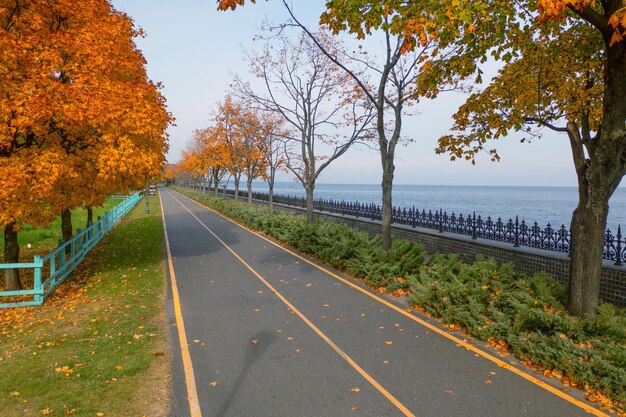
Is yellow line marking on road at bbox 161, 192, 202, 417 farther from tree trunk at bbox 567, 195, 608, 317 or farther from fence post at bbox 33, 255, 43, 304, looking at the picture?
tree trunk at bbox 567, 195, 608, 317

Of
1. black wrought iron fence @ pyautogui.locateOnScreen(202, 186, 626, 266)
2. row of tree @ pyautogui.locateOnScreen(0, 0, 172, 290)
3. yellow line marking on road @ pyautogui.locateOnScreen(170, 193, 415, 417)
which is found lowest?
yellow line marking on road @ pyautogui.locateOnScreen(170, 193, 415, 417)

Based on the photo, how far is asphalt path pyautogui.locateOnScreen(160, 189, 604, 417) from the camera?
524 cm

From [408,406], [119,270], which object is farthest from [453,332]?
[119,270]

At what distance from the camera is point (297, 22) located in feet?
37.6

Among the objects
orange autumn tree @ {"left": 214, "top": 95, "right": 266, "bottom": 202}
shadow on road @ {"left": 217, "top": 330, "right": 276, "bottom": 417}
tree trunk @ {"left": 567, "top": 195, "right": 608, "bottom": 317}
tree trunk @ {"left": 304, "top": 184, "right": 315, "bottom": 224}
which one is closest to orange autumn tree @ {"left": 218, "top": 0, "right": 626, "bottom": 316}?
tree trunk @ {"left": 567, "top": 195, "right": 608, "bottom": 317}

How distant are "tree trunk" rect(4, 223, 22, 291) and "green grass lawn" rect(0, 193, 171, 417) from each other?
3.78 feet

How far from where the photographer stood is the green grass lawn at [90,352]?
209 inches

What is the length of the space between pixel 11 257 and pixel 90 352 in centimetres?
718

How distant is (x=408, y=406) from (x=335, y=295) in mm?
5281

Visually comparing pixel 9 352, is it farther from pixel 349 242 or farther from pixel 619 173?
pixel 619 173

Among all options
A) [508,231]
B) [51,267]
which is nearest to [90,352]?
[51,267]

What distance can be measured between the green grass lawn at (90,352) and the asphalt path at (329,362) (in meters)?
0.42

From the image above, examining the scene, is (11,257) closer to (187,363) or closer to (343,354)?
(187,363)

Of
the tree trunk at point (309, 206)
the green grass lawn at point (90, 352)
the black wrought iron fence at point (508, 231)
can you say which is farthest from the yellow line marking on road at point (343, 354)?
the tree trunk at point (309, 206)
